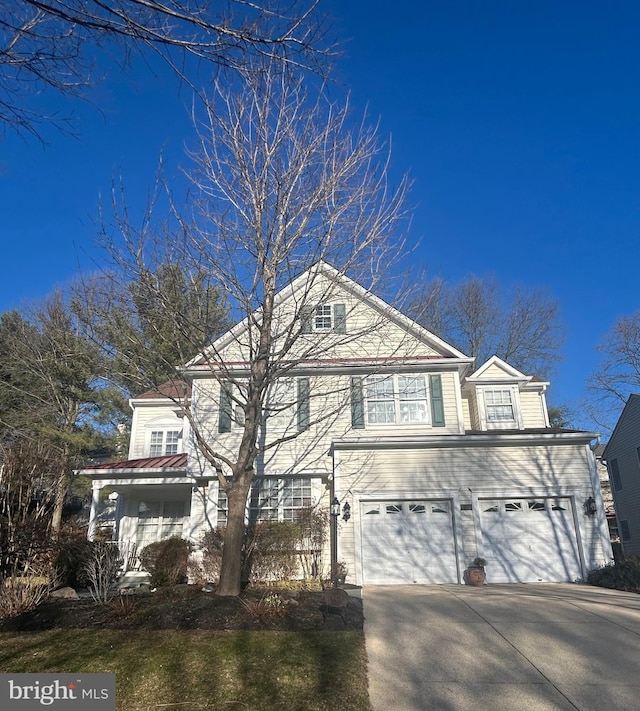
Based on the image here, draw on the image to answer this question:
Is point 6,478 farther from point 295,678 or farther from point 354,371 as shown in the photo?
point 354,371

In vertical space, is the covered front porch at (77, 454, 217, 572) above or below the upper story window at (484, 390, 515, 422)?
below

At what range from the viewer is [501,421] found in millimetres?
16688

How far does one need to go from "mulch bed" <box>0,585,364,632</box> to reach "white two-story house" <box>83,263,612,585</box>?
3.96 m

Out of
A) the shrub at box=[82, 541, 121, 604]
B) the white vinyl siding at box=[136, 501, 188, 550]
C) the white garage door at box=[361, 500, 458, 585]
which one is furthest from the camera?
the white vinyl siding at box=[136, 501, 188, 550]

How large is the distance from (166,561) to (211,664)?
6491 mm

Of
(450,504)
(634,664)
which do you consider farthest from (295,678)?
(450,504)

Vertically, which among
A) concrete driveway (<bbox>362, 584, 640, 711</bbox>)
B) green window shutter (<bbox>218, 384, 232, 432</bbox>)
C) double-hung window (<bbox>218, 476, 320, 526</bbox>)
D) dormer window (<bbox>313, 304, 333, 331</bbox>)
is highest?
dormer window (<bbox>313, 304, 333, 331</bbox>)

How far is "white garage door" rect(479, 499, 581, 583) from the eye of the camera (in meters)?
12.2

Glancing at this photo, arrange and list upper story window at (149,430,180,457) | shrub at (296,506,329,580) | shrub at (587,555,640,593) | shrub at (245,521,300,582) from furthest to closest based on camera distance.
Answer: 1. upper story window at (149,430,180,457)
2. shrub at (296,506,329,580)
3. shrub at (245,521,300,582)
4. shrub at (587,555,640,593)

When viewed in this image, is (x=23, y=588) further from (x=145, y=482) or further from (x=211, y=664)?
(x=145, y=482)

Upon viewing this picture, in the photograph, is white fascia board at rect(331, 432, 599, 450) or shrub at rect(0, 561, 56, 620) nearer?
shrub at rect(0, 561, 56, 620)

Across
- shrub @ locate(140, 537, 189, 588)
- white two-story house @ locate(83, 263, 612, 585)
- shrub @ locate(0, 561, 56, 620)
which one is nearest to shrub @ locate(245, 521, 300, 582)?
white two-story house @ locate(83, 263, 612, 585)

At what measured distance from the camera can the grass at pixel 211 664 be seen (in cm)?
481

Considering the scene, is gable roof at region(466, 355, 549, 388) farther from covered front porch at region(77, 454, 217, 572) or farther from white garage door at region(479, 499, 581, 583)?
covered front porch at region(77, 454, 217, 572)
